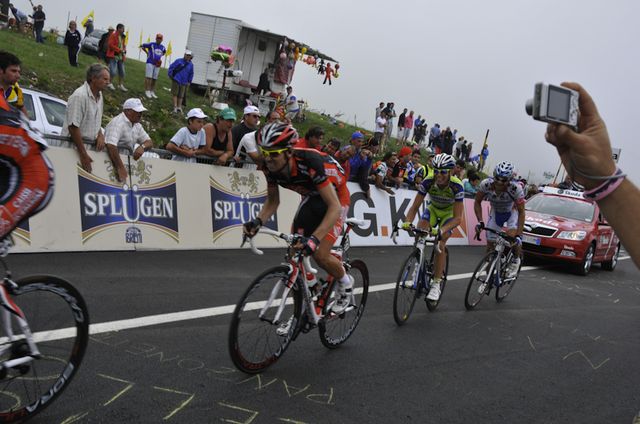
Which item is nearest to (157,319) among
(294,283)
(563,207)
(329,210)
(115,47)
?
(294,283)

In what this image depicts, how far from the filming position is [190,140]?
10.5 m

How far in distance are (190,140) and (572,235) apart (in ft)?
30.8

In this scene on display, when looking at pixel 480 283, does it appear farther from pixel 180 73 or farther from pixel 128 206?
pixel 180 73

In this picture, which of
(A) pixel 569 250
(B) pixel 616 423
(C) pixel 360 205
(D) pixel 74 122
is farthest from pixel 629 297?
(D) pixel 74 122

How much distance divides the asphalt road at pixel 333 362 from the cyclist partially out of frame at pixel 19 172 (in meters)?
1.30

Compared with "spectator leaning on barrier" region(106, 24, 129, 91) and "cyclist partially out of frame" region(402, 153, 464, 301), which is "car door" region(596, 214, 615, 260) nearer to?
"cyclist partially out of frame" region(402, 153, 464, 301)

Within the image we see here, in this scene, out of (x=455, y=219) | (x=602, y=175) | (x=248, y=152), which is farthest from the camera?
(x=248, y=152)

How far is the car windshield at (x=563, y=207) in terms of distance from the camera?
15.6 metres

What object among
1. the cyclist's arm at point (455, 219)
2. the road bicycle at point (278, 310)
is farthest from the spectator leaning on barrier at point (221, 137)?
the road bicycle at point (278, 310)

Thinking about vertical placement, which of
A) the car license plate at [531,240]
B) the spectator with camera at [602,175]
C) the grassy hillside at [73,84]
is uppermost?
the spectator with camera at [602,175]

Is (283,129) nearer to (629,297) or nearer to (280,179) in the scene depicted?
(280,179)

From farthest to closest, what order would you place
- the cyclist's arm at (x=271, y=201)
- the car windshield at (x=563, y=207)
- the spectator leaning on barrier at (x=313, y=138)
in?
the car windshield at (x=563, y=207), the spectator leaning on barrier at (x=313, y=138), the cyclist's arm at (x=271, y=201)

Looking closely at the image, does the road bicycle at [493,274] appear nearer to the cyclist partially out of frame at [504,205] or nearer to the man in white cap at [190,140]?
the cyclist partially out of frame at [504,205]

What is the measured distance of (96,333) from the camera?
5312 millimetres
